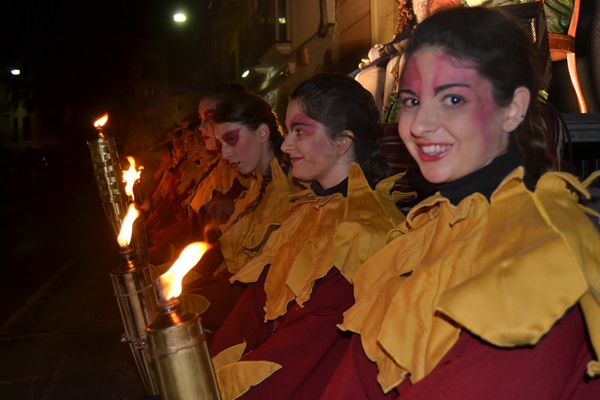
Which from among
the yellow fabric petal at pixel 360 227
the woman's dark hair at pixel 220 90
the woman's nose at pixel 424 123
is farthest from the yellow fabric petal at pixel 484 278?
the woman's dark hair at pixel 220 90

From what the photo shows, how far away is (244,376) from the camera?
7.32 feet

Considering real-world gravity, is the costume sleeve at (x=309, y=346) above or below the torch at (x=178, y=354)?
below

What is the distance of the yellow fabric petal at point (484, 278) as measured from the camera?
1187 mm

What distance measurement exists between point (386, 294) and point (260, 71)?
59.2 ft

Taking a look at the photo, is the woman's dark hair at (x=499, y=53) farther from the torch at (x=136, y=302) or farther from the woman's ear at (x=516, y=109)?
the torch at (x=136, y=302)

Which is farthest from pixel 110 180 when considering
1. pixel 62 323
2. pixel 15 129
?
pixel 15 129

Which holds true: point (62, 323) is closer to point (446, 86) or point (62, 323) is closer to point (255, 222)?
point (255, 222)

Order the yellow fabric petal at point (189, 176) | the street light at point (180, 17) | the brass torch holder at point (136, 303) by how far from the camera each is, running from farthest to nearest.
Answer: the street light at point (180, 17), the yellow fabric petal at point (189, 176), the brass torch holder at point (136, 303)

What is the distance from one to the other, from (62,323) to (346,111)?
5.17 metres

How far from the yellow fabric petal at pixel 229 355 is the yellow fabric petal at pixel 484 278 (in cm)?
100

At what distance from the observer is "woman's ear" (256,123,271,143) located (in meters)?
4.02

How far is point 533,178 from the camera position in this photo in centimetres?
168

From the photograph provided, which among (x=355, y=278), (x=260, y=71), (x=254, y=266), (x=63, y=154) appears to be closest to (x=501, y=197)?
(x=355, y=278)

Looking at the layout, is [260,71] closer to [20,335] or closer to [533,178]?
[20,335]
